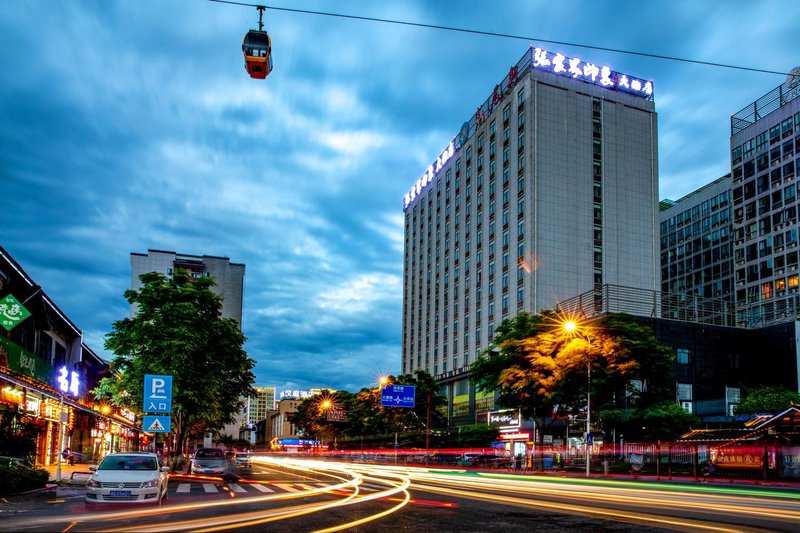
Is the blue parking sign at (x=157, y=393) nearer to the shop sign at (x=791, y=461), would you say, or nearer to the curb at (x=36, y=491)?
the curb at (x=36, y=491)

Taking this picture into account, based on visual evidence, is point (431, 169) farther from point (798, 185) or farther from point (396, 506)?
point (396, 506)

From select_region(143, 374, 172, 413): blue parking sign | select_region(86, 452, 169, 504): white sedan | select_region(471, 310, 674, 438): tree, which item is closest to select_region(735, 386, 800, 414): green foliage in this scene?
select_region(471, 310, 674, 438): tree

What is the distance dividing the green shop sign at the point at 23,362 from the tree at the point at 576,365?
28.5 meters

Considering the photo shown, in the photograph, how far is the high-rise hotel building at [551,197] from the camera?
78.2 metres

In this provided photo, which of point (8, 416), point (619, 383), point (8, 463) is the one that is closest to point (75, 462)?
point (8, 416)

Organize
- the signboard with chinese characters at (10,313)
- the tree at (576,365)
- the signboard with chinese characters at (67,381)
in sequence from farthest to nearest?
the tree at (576,365) → the signboard with chinese characters at (67,381) → the signboard with chinese characters at (10,313)

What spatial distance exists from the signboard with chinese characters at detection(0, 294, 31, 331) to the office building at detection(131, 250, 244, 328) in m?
103

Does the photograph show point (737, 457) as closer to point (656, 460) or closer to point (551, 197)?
point (656, 460)

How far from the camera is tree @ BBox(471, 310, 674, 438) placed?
47.2 metres

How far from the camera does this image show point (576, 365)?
47.0m

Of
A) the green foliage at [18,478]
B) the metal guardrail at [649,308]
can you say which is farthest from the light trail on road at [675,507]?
the metal guardrail at [649,308]

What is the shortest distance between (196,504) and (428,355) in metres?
86.4

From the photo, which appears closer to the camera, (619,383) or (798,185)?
(619,383)

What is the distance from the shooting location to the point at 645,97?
86812mm
